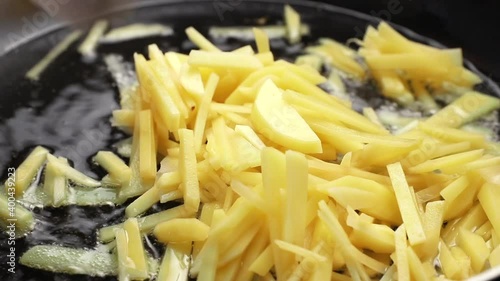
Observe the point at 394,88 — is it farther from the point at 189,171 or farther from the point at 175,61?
the point at 189,171

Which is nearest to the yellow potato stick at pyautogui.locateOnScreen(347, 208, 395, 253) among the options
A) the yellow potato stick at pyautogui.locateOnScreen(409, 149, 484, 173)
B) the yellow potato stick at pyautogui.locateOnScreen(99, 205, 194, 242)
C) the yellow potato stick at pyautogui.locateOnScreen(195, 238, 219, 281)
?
the yellow potato stick at pyautogui.locateOnScreen(409, 149, 484, 173)

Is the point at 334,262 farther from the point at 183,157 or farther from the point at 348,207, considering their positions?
the point at 183,157

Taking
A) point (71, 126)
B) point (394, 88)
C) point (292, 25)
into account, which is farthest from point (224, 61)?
point (292, 25)

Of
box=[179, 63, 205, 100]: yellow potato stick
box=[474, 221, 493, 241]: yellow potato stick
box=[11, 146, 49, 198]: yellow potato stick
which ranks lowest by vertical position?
box=[474, 221, 493, 241]: yellow potato stick

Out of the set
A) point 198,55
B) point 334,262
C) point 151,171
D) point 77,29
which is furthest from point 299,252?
point 77,29

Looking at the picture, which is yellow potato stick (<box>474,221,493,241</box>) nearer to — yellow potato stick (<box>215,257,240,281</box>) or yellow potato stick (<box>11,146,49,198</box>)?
yellow potato stick (<box>215,257,240,281</box>)

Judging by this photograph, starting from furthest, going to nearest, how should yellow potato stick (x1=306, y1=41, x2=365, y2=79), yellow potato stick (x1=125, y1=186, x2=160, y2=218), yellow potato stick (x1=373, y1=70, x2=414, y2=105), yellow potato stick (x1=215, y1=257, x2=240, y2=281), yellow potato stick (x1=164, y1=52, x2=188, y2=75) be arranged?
yellow potato stick (x1=306, y1=41, x2=365, y2=79)
yellow potato stick (x1=373, y1=70, x2=414, y2=105)
yellow potato stick (x1=164, y1=52, x2=188, y2=75)
yellow potato stick (x1=125, y1=186, x2=160, y2=218)
yellow potato stick (x1=215, y1=257, x2=240, y2=281)
